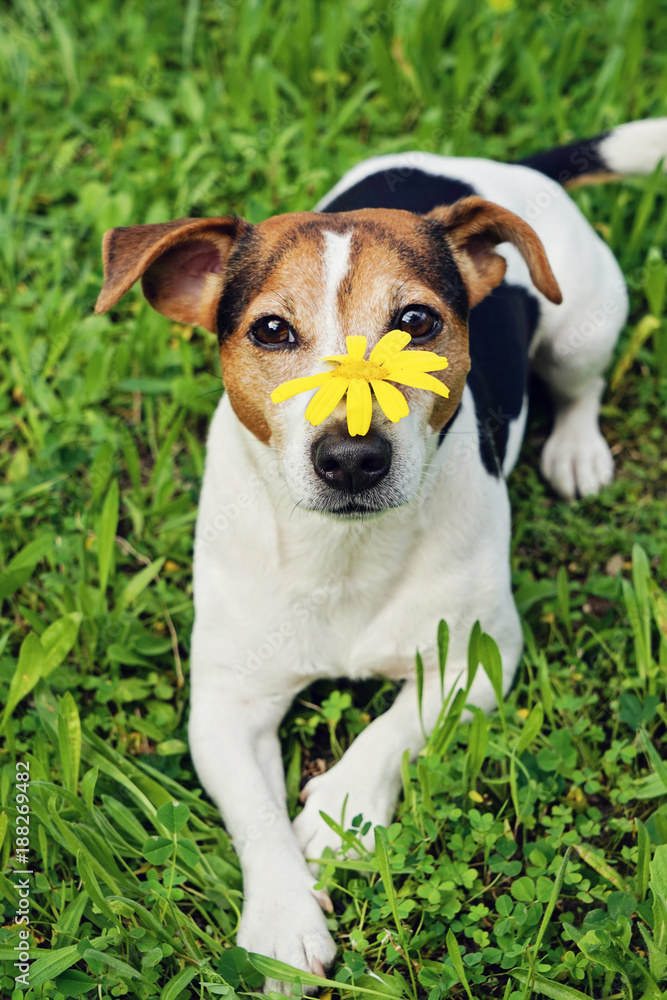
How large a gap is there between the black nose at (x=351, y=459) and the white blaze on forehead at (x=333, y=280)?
32 cm

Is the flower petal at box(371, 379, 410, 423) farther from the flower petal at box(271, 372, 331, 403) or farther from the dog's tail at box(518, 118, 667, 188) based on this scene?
the dog's tail at box(518, 118, 667, 188)

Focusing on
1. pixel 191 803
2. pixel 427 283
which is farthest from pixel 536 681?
pixel 427 283

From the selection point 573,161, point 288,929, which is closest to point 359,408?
point 288,929

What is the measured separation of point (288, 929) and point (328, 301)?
1.90 metres

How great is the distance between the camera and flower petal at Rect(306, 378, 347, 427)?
2428 millimetres

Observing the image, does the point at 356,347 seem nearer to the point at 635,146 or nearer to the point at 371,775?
the point at 371,775

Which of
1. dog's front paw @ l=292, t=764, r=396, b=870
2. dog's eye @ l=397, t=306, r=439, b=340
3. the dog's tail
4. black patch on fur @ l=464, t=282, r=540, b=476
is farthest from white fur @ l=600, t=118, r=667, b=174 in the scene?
dog's front paw @ l=292, t=764, r=396, b=870

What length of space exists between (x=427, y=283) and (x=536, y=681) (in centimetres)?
158

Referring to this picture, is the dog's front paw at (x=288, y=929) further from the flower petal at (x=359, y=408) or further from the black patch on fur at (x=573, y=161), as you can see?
the black patch on fur at (x=573, y=161)

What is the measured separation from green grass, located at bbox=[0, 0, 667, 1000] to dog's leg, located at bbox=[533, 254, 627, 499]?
0.42ft

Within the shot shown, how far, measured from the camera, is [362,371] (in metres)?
2.50

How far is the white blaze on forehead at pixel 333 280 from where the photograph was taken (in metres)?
2.77

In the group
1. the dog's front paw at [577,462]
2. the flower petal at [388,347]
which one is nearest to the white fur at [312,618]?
the flower petal at [388,347]

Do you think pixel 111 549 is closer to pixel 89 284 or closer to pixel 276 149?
pixel 89 284
